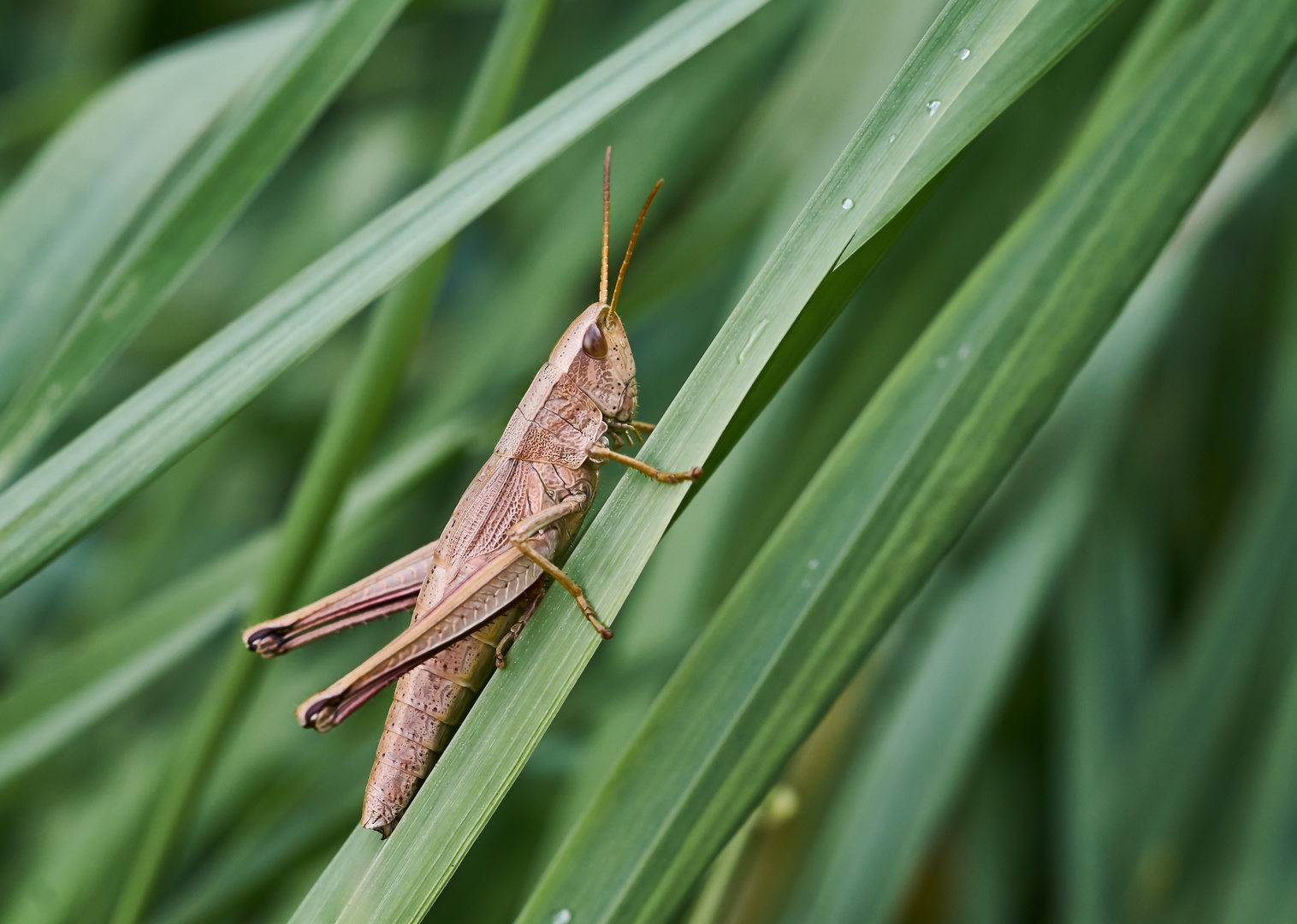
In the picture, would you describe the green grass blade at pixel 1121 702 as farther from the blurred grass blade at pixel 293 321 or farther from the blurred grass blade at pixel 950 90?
the blurred grass blade at pixel 293 321

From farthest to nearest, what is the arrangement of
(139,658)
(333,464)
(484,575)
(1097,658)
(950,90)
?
1. (1097,658)
2. (139,658)
3. (484,575)
4. (333,464)
5. (950,90)

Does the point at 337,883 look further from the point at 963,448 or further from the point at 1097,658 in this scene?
the point at 1097,658

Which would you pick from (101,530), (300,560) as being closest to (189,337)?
(101,530)

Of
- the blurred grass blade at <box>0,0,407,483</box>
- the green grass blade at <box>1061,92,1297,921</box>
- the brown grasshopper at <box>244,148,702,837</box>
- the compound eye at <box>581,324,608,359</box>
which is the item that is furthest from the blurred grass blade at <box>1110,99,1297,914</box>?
the blurred grass blade at <box>0,0,407,483</box>

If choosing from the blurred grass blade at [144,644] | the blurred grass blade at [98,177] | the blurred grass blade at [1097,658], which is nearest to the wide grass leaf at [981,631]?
the blurred grass blade at [1097,658]

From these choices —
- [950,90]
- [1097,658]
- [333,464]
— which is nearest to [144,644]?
[333,464]

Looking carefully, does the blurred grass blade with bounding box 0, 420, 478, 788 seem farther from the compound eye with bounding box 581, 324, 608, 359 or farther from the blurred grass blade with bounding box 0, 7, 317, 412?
the blurred grass blade with bounding box 0, 7, 317, 412
